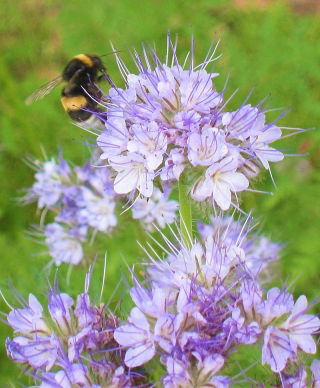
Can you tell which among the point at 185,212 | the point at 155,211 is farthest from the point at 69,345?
the point at 155,211

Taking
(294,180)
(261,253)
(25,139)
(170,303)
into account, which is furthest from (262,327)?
(25,139)

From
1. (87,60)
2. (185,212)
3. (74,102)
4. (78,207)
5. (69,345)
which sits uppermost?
(87,60)

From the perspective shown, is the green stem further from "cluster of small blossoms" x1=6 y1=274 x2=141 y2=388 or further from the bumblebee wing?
the bumblebee wing

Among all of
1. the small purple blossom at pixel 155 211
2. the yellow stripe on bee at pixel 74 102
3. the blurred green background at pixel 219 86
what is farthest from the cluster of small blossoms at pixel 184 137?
the blurred green background at pixel 219 86

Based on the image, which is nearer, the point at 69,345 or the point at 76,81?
the point at 69,345

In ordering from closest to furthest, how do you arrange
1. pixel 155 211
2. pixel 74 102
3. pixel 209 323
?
pixel 209 323
pixel 74 102
pixel 155 211

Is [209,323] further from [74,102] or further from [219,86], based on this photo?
[219,86]

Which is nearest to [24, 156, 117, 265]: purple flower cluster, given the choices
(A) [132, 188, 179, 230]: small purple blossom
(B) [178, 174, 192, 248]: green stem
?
(A) [132, 188, 179, 230]: small purple blossom

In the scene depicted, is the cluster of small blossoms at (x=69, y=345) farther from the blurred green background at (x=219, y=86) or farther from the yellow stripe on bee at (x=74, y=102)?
the blurred green background at (x=219, y=86)
